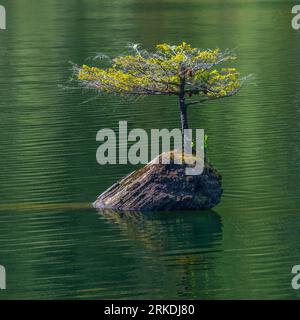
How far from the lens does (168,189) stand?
179ft

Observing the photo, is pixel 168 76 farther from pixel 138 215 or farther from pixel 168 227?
pixel 168 227

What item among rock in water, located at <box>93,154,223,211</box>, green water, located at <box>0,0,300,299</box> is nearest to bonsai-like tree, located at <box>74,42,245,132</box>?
rock in water, located at <box>93,154,223,211</box>

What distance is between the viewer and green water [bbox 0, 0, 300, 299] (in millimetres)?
46156

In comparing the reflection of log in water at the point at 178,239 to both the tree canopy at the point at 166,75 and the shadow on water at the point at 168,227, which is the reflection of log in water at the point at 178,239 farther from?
the tree canopy at the point at 166,75

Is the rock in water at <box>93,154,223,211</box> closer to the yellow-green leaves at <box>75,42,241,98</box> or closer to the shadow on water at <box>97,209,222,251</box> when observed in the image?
the shadow on water at <box>97,209,222,251</box>

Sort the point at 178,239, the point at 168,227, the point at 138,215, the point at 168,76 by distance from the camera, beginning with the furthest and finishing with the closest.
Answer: the point at 168,76 → the point at 138,215 → the point at 168,227 → the point at 178,239

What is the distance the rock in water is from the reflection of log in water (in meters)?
0.40

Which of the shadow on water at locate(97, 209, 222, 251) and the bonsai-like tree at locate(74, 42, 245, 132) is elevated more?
the bonsai-like tree at locate(74, 42, 245, 132)

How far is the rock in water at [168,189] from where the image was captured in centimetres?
5428

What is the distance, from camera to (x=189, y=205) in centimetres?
5509

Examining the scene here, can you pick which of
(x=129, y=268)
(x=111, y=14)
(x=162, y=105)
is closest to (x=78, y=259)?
(x=129, y=268)

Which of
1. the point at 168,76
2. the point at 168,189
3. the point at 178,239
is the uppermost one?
the point at 168,76

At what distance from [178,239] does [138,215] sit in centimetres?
349

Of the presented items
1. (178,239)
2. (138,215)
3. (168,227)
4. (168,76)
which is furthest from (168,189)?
(168,76)
